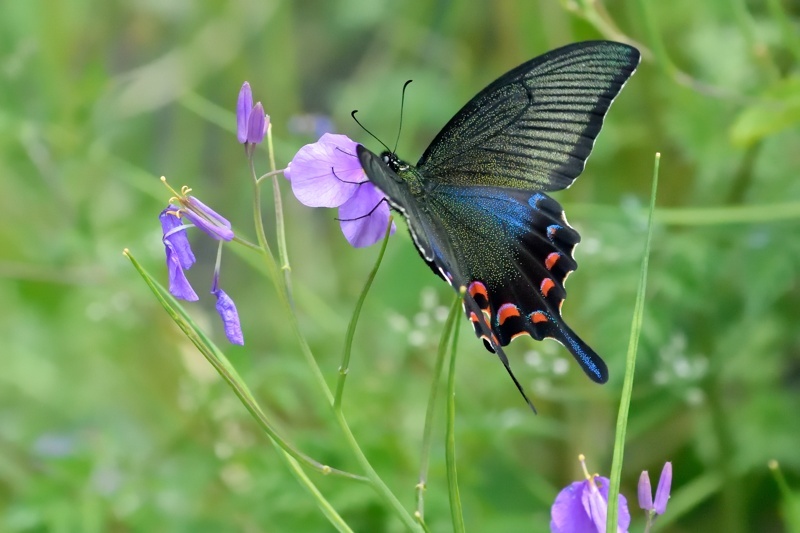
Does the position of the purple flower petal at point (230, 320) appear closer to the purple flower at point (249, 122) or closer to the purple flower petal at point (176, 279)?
the purple flower petal at point (176, 279)

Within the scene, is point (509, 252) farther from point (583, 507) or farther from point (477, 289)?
point (583, 507)

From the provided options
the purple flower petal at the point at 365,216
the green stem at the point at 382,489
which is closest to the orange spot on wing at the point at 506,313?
the purple flower petal at the point at 365,216

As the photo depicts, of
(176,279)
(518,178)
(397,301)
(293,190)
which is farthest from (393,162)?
(397,301)

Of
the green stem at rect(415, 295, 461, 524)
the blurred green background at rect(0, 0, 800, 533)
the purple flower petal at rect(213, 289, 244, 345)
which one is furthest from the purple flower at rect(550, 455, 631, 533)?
the blurred green background at rect(0, 0, 800, 533)

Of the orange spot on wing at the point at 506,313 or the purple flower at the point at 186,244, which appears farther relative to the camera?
the orange spot on wing at the point at 506,313

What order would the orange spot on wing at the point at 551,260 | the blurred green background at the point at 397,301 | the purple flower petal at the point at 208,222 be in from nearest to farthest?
the purple flower petal at the point at 208,222, the orange spot on wing at the point at 551,260, the blurred green background at the point at 397,301
